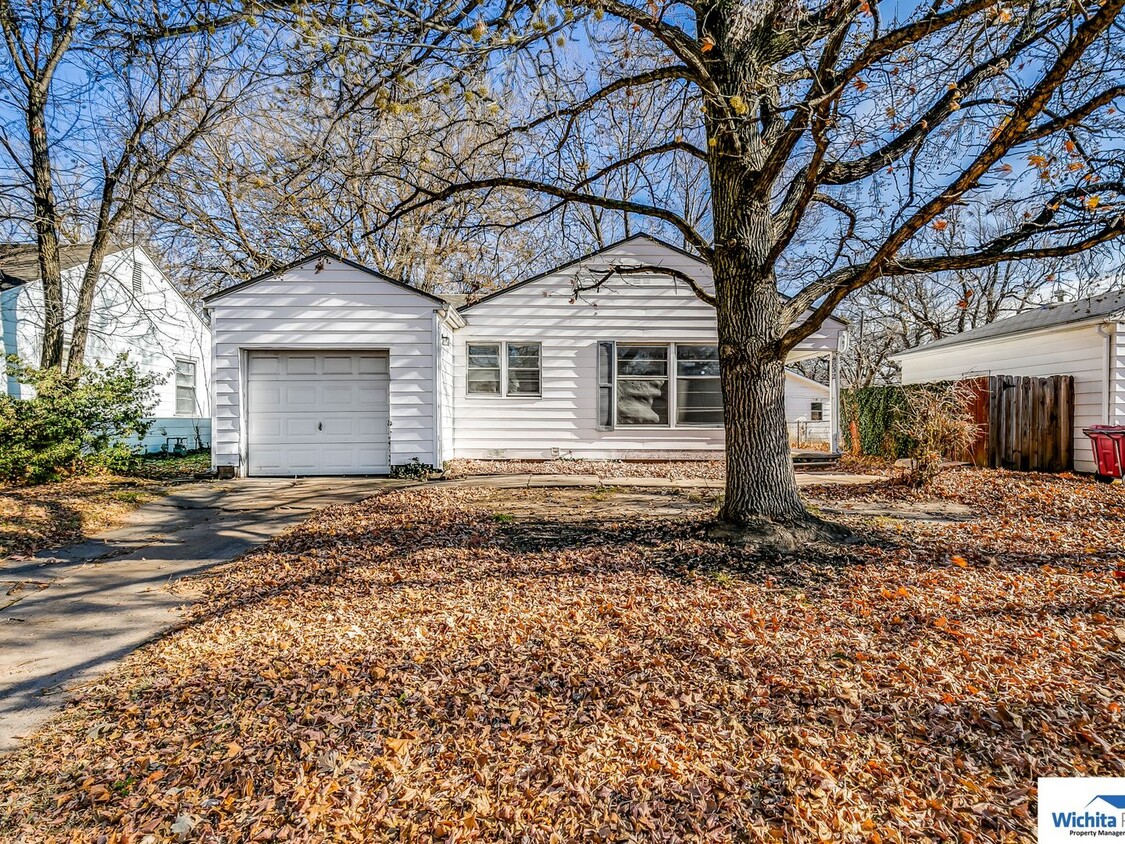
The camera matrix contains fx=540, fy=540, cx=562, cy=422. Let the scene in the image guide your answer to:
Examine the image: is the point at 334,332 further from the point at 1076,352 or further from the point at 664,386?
the point at 1076,352

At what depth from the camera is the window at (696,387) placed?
11.5 meters

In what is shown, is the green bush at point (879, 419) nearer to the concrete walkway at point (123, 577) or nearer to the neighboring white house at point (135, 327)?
the concrete walkway at point (123, 577)

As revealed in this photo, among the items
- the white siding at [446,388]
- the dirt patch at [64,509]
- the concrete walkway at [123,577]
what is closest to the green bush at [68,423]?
the dirt patch at [64,509]

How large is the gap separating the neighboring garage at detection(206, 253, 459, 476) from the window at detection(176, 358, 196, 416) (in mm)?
7508

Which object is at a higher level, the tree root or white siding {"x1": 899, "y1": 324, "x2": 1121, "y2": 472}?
white siding {"x1": 899, "y1": 324, "x2": 1121, "y2": 472}

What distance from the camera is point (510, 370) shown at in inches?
455

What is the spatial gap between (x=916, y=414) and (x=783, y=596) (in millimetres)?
5855

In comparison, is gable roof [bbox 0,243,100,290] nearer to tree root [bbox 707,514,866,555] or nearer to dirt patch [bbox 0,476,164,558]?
dirt patch [bbox 0,476,164,558]

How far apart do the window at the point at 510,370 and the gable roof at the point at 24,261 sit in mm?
8086

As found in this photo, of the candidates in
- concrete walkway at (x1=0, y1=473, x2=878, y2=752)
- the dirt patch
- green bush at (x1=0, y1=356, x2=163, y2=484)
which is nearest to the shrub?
concrete walkway at (x1=0, y1=473, x2=878, y2=752)

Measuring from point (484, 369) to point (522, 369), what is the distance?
2.68ft

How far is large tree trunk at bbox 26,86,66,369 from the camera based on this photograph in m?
9.36

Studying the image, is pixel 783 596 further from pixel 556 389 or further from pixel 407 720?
pixel 556 389

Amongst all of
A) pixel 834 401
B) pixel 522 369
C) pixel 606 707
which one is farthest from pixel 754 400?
pixel 834 401
